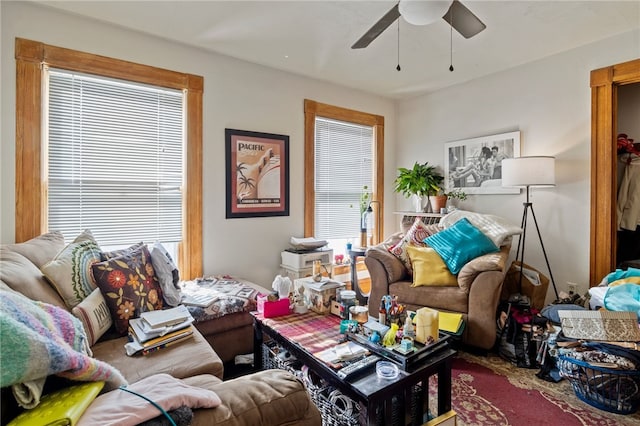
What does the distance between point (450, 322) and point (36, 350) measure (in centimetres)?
245

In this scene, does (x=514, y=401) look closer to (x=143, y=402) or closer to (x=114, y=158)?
(x=143, y=402)

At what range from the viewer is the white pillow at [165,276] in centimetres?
220

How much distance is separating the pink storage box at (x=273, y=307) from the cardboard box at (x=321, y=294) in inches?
6.1

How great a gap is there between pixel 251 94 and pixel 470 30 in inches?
84.5

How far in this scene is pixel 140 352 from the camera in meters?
1.71

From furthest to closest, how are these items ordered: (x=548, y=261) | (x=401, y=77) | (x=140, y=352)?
(x=401, y=77) → (x=548, y=261) → (x=140, y=352)

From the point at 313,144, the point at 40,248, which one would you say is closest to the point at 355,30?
the point at 313,144

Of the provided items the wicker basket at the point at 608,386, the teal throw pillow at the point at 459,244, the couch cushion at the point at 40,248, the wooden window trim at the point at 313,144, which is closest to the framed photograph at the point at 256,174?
the wooden window trim at the point at 313,144

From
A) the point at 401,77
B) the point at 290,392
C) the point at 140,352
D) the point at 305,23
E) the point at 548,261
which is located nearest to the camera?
the point at 290,392

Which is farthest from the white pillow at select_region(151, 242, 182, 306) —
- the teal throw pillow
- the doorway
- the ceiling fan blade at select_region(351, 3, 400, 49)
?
the doorway

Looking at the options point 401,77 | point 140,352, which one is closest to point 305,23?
point 401,77

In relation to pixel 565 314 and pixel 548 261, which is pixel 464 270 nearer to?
pixel 565 314

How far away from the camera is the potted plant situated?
411 centimetres

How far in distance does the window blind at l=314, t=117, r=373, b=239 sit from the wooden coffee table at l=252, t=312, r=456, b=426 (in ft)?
7.05
